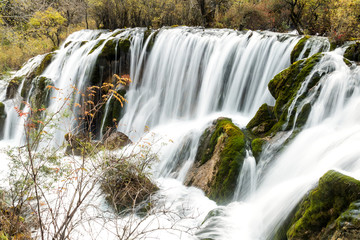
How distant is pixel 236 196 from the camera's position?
21.5ft

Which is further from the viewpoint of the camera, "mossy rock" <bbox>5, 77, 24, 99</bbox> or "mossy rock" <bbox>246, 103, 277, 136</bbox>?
"mossy rock" <bbox>5, 77, 24, 99</bbox>

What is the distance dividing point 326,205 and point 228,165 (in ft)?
10.5

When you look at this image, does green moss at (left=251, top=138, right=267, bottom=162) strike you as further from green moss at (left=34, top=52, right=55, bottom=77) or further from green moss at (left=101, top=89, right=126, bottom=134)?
green moss at (left=34, top=52, right=55, bottom=77)

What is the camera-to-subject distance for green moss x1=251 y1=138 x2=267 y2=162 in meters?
6.98

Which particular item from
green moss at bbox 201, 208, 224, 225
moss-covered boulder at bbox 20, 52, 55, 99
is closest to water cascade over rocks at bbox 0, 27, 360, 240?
green moss at bbox 201, 208, 224, 225

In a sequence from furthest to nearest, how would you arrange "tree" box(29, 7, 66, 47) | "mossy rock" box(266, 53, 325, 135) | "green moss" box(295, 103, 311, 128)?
"tree" box(29, 7, 66, 47) < "mossy rock" box(266, 53, 325, 135) < "green moss" box(295, 103, 311, 128)

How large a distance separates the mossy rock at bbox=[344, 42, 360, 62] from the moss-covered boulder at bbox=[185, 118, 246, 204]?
422cm

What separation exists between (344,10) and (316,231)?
29.9 feet

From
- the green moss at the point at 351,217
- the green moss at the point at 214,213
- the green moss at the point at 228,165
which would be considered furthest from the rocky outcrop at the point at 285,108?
the green moss at the point at 351,217

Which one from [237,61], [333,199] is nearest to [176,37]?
[237,61]

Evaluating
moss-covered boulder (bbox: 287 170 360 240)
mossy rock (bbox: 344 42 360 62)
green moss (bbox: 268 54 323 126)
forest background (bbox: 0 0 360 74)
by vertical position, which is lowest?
moss-covered boulder (bbox: 287 170 360 240)

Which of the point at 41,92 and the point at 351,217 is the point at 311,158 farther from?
the point at 41,92

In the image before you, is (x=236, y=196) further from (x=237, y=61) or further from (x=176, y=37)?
(x=176, y=37)

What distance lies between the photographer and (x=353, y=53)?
25.9ft
